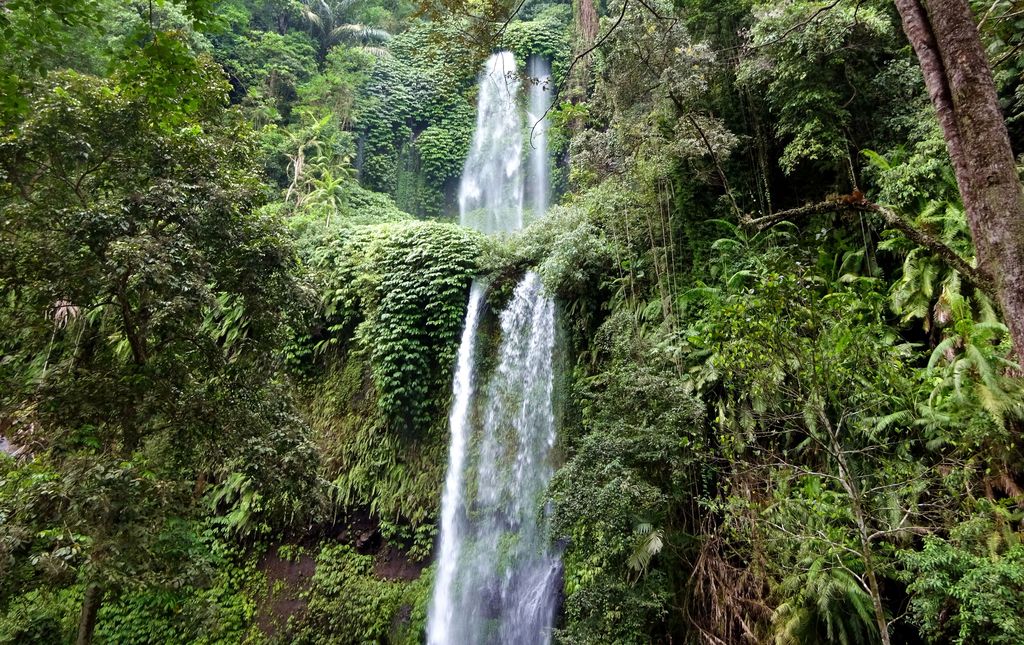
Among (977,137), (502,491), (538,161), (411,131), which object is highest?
(411,131)

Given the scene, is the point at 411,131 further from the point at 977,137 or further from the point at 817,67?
the point at 977,137

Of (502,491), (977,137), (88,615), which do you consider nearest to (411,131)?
(502,491)

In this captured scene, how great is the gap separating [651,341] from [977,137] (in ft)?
14.7

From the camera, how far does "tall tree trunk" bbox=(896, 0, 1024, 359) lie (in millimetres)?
2238

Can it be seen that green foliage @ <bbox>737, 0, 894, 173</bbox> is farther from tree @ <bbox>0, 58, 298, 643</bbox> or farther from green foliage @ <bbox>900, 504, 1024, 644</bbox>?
tree @ <bbox>0, 58, 298, 643</bbox>

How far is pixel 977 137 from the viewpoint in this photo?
2.37m

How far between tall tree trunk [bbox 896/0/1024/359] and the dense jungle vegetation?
13 millimetres

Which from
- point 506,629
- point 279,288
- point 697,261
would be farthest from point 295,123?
point 506,629

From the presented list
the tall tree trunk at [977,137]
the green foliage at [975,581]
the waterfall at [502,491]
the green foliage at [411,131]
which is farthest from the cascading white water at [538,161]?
the tall tree trunk at [977,137]

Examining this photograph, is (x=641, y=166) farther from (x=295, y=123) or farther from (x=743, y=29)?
(x=295, y=123)

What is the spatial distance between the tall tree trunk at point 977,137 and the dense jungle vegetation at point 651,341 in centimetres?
1

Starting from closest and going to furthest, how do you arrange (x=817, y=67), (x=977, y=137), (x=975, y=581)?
(x=977, y=137) < (x=975, y=581) < (x=817, y=67)

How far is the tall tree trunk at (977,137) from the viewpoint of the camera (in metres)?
2.24

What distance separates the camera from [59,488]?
4582 mm
